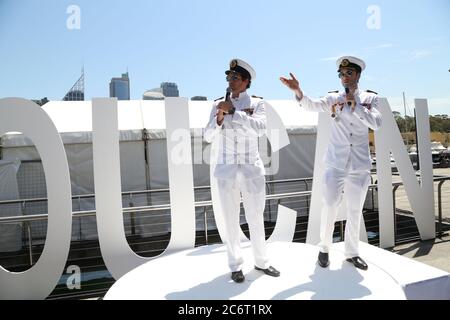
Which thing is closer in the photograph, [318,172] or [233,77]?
[233,77]

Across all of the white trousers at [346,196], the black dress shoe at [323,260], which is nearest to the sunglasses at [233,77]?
the white trousers at [346,196]

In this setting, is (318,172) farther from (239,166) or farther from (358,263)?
(239,166)

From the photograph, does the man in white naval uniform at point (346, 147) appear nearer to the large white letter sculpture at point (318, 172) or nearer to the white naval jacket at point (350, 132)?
the white naval jacket at point (350, 132)

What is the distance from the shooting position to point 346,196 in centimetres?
324

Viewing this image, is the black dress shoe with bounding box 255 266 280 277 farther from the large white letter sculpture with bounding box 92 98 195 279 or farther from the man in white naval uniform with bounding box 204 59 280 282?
the large white letter sculpture with bounding box 92 98 195 279

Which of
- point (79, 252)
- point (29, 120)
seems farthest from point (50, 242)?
point (79, 252)

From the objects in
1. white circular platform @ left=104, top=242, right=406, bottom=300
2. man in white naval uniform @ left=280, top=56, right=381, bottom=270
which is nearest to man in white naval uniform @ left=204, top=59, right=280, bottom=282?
white circular platform @ left=104, top=242, right=406, bottom=300

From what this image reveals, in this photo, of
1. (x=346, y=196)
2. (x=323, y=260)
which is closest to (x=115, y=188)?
(x=323, y=260)

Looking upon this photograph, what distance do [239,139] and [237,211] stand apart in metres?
0.62
